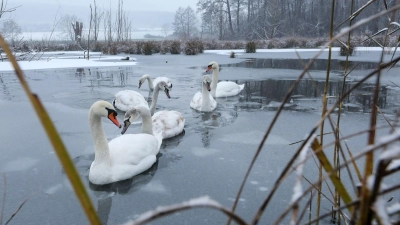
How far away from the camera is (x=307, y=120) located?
5.76 meters

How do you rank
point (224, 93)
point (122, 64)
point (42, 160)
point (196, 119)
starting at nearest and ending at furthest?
point (42, 160) < point (196, 119) < point (224, 93) < point (122, 64)

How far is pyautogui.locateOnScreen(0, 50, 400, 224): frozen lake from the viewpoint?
2904mm

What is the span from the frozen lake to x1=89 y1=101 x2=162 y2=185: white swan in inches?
4.6

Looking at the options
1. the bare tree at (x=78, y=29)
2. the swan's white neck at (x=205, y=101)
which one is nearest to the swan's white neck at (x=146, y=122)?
the swan's white neck at (x=205, y=101)

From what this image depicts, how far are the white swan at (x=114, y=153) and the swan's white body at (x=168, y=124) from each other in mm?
910

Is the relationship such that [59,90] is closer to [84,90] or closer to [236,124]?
[84,90]

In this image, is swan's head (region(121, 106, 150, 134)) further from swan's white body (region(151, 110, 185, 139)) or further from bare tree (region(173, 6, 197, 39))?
bare tree (region(173, 6, 197, 39))

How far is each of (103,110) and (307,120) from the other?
376 centimetres

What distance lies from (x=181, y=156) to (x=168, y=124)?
84cm

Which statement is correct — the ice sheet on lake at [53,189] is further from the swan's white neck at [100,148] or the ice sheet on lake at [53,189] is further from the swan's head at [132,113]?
the swan's head at [132,113]

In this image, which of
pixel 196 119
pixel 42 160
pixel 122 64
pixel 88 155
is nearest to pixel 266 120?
pixel 196 119

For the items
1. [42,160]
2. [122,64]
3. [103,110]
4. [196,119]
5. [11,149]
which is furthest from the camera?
[122,64]

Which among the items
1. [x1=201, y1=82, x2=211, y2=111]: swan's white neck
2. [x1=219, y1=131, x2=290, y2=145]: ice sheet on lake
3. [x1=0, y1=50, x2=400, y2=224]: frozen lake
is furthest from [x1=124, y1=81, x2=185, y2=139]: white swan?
[x1=201, y1=82, x2=211, y2=111]: swan's white neck

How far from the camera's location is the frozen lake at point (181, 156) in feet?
9.53
